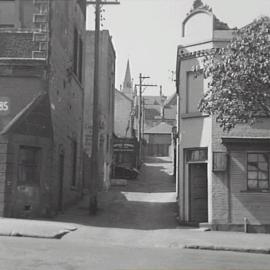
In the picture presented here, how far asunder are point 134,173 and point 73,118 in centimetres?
1619

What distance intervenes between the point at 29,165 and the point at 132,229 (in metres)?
4.31

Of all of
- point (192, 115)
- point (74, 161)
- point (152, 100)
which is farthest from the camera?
point (152, 100)

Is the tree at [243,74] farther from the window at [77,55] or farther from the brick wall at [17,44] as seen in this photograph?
the window at [77,55]

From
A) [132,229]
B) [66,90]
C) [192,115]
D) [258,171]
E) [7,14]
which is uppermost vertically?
[7,14]

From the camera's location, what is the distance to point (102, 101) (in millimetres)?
34781

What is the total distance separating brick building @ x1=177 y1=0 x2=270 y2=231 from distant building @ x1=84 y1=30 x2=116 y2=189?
11539 millimetres

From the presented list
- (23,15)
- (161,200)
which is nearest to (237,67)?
(23,15)

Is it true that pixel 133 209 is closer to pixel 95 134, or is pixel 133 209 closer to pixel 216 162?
pixel 95 134

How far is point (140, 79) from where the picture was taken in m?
56.8

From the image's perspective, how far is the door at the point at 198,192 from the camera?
65.4ft

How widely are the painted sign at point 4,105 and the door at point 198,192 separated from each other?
711cm

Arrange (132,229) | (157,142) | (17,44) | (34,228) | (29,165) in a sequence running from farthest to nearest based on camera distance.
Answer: (157,142) → (17,44) → (29,165) → (132,229) → (34,228)

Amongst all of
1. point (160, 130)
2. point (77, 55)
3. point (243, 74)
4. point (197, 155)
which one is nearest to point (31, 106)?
point (197, 155)

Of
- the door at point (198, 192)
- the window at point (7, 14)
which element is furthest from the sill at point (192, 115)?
the window at point (7, 14)
